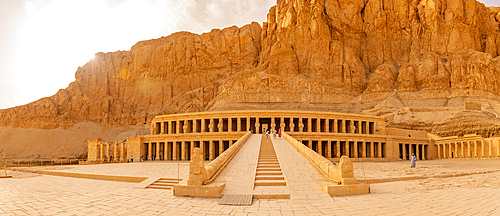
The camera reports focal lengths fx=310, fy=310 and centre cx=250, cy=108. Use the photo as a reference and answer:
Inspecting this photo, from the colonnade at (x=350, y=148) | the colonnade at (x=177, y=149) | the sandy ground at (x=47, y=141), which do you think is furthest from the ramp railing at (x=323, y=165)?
the sandy ground at (x=47, y=141)

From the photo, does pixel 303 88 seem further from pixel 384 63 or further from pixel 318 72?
pixel 384 63

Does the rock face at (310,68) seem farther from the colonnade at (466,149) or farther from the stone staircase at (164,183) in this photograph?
the stone staircase at (164,183)

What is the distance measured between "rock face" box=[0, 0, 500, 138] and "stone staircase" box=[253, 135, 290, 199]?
54.7 meters

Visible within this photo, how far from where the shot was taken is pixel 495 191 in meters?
11.4

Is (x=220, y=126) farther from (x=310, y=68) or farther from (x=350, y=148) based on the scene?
(x=310, y=68)

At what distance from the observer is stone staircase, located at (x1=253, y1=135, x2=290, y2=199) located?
1116 cm

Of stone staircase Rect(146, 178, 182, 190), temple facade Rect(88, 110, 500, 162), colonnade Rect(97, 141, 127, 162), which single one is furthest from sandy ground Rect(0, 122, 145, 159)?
stone staircase Rect(146, 178, 182, 190)

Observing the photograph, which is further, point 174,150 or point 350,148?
point 350,148

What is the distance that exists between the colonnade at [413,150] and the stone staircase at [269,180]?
31225 mm

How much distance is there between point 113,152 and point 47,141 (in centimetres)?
4059

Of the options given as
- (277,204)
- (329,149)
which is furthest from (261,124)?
(277,204)

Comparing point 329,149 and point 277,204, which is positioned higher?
point 277,204

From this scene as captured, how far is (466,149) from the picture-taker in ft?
138

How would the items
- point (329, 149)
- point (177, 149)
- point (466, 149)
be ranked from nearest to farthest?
point (329, 149), point (177, 149), point (466, 149)
